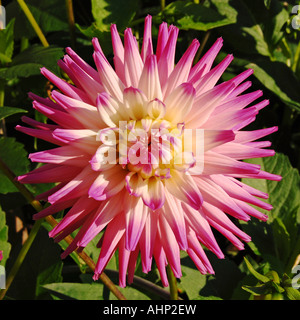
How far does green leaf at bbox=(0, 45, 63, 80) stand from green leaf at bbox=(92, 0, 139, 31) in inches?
7.2

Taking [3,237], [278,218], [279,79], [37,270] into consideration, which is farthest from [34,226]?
[279,79]

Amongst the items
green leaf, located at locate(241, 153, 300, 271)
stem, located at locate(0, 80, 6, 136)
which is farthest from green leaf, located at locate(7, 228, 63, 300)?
green leaf, located at locate(241, 153, 300, 271)

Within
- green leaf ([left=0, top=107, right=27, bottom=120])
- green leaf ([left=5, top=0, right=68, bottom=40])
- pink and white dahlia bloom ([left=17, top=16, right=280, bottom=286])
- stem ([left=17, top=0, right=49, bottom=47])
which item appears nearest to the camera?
pink and white dahlia bloom ([left=17, top=16, right=280, bottom=286])

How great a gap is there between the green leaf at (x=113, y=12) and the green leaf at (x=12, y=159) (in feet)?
1.50

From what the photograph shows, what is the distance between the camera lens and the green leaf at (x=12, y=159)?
4.16ft

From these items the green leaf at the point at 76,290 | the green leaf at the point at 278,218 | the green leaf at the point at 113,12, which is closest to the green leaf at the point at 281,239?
the green leaf at the point at 278,218

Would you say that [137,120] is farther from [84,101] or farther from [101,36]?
[101,36]

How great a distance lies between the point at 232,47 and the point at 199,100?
83 cm

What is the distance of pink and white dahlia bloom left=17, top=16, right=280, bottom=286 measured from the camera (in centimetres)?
87

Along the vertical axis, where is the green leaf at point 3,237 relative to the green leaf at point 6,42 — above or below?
below

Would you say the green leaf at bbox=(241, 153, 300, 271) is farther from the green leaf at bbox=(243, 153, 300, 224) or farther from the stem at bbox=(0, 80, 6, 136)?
the stem at bbox=(0, 80, 6, 136)

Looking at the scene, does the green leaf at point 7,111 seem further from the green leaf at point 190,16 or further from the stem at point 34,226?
the green leaf at point 190,16

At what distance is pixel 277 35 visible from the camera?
164cm

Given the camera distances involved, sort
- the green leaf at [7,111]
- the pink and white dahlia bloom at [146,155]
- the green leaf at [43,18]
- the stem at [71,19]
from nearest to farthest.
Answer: the pink and white dahlia bloom at [146,155] < the green leaf at [7,111] < the stem at [71,19] < the green leaf at [43,18]
